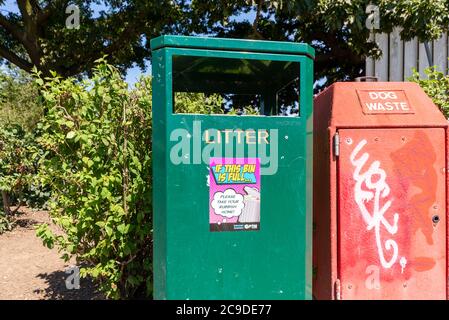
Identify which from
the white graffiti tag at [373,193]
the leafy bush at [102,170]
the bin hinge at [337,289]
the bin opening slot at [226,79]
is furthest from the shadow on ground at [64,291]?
the white graffiti tag at [373,193]

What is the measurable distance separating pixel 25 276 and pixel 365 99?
377 centimetres

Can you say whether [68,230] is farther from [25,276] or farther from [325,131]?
[325,131]

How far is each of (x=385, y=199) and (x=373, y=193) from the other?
0.09 m

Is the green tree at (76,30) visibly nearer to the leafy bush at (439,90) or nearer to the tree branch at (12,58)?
the tree branch at (12,58)

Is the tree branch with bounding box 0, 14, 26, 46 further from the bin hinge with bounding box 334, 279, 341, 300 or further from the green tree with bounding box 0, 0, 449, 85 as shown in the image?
the bin hinge with bounding box 334, 279, 341, 300

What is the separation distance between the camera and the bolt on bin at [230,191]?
232cm

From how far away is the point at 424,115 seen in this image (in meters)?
2.70

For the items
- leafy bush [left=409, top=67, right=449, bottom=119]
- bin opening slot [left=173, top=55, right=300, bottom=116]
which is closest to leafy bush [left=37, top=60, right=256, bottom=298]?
bin opening slot [left=173, top=55, right=300, bottom=116]

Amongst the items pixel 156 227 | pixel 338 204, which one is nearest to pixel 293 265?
pixel 338 204

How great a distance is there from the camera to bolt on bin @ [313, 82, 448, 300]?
265cm

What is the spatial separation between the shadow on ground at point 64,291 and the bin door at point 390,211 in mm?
2315

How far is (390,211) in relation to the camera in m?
2.68

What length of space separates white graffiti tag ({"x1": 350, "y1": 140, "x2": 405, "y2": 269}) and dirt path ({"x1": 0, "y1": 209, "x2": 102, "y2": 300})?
8.13 feet

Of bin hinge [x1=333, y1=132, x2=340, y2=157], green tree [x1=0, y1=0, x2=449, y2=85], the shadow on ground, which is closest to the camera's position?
bin hinge [x1=333, y1=132, x2=340, y2=157]
